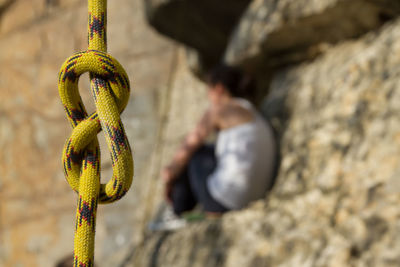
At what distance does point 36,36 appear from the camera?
4.44 metres

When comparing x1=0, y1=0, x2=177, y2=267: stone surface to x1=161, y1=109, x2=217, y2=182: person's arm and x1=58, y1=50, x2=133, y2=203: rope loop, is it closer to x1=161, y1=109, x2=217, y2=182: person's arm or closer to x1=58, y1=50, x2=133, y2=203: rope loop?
x1=161, y1=109, x2=217, y2=182: person's arm

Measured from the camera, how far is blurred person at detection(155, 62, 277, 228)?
1.98 m

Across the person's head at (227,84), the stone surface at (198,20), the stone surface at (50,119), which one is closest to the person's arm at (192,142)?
the person's head at (227,84)

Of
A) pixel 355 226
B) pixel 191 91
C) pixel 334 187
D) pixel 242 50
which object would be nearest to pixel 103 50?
pixel 355 226

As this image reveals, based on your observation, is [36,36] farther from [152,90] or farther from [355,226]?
[355,226]

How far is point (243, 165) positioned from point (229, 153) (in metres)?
0.07

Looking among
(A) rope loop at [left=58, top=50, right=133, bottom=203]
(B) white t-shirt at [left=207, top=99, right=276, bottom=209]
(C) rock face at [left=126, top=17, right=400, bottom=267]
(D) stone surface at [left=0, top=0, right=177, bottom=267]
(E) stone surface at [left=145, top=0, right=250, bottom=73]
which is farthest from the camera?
(D) stone surface at [left=0, top=0, right=177, bottom=267]

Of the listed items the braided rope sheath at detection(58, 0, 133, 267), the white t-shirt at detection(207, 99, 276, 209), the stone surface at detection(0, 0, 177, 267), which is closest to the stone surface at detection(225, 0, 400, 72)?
the white t-shirt at detection(207, 99, 276, 209)

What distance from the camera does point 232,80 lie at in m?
2.19

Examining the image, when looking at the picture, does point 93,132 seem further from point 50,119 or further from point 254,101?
point 50,119

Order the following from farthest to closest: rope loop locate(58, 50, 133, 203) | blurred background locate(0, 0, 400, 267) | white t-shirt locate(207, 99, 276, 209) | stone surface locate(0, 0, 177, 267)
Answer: stone surface locate(0, 0, 177, 267)
white t-shirt locate(207, 99, 276, 209)
blurred background locate(0, 0, 400, 267)
rope loop locate(58, 50, 133, 203)

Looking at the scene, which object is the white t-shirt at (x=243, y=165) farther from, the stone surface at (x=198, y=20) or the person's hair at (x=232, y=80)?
the stone surface at (x=198, y=20)

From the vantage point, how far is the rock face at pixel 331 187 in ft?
4.55

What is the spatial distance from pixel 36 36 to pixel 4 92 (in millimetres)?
574
